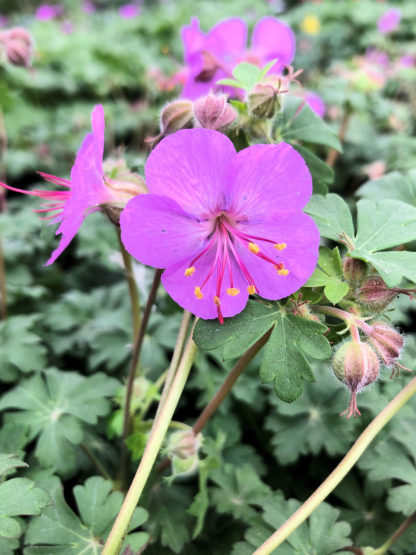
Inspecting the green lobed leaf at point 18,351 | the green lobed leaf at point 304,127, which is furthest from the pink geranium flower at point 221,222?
the green lobed leaf at point 18,351

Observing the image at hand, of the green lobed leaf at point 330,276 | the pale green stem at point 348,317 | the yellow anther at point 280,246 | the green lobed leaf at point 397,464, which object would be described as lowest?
the green lobed leaf at point 397,464

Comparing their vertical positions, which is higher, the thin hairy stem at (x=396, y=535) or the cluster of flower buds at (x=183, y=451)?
the cluster of flower buds at (x=183, y=451)

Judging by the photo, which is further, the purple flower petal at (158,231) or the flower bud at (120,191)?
the flower bud at (120,191)

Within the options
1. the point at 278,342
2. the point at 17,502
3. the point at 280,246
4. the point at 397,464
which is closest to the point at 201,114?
the point at 280,246

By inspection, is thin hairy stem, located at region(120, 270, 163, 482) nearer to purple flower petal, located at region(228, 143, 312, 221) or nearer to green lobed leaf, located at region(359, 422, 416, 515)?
purple flower petal, located at region(228, 143, 312, 221)

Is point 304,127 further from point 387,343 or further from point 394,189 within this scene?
point 387,343

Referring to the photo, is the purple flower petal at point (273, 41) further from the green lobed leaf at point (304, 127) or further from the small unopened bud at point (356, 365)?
the small unopened bud at point (356, 365)

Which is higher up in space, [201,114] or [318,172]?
[201,114]

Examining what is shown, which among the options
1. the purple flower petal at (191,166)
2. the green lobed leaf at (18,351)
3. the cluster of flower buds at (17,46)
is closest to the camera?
the purple flower petal at (191,166)

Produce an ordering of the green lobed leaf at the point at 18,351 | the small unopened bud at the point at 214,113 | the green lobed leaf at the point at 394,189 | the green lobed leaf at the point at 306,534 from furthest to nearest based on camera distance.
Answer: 1. the green lobed leaf at the point at 18,351
2. the green lobed leaf at the point at 394,189
3. the green lobed leaf at the point at 306,534
4. the small unopened bud at the point at 214,113
